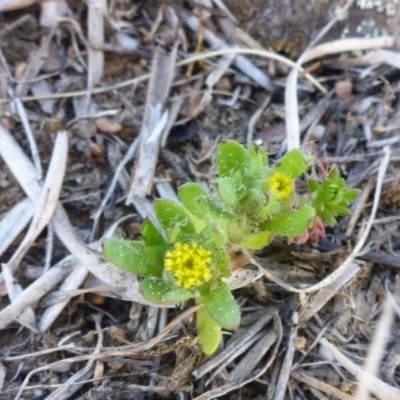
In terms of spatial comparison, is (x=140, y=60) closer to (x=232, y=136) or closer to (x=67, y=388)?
(x=232, y=136)

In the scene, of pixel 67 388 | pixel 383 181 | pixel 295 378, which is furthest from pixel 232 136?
pixel 67 388

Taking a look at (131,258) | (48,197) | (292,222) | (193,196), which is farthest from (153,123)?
(292,222)

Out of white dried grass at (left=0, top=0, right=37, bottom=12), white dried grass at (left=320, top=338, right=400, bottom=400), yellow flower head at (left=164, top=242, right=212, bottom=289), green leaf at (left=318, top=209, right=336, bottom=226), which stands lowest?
white dried grass at (left=320, top=338, right=400, bottom=400)

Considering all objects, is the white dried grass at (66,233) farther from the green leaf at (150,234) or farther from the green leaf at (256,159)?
the green leaf at (256,159)

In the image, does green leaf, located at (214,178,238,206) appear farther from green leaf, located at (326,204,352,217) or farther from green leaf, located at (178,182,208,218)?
green leaf, located at (326,204,352,217)

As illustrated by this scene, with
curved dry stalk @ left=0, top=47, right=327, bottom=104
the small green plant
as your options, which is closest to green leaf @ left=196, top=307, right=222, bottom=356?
the small green plant

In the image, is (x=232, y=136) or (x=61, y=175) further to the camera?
(x=232, y=136)
